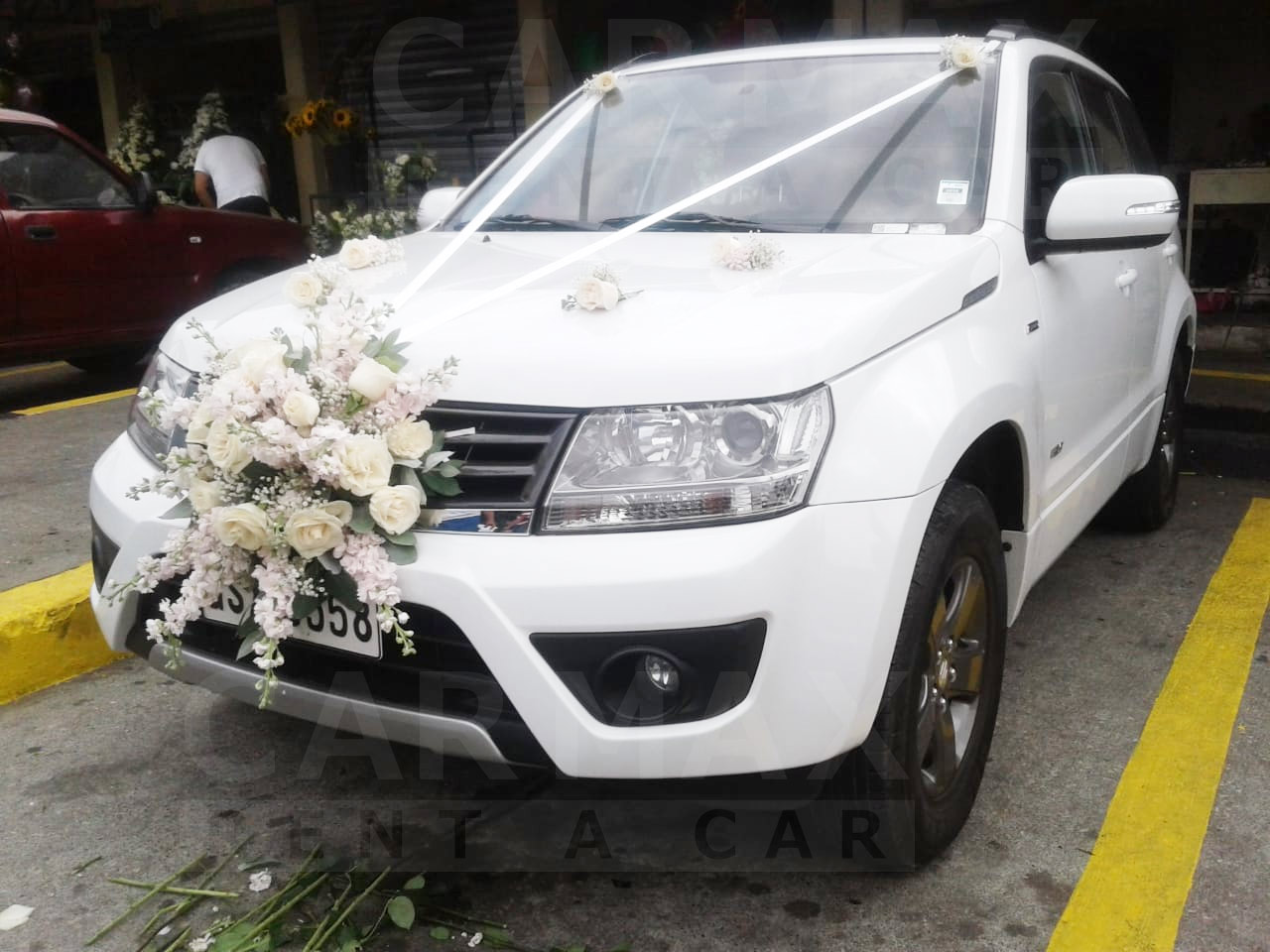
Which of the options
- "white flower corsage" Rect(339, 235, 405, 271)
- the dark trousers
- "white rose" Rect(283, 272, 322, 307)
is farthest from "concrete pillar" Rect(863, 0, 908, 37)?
"white rose" Rect(283, 272, 322, 307)

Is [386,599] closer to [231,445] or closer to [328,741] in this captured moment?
[231,445]

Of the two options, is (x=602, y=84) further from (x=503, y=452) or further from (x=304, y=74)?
(x=304, y=74)

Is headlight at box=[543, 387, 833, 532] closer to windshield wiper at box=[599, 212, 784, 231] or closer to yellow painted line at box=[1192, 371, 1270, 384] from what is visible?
windshield wiper at box=[599, 212, 784, 231]

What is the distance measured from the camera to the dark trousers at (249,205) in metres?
8.75

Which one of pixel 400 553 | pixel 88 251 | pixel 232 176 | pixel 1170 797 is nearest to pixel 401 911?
pixel 400 553

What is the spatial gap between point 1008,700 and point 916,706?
1.12 meters

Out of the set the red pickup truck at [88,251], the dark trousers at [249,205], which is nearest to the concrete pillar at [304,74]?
the dark trousers at [249,205]

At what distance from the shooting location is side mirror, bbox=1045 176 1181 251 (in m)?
2.84

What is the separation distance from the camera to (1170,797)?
279cm

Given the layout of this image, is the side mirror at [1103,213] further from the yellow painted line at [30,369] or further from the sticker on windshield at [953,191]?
the yellow painted line at [30,369]

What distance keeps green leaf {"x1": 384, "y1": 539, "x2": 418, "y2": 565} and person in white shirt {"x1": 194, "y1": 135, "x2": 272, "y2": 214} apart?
7.19 metres

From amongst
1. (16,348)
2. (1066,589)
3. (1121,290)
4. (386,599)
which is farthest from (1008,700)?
(16,348)

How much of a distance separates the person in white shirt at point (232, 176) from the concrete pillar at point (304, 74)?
105 inches

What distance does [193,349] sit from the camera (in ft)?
8.84
